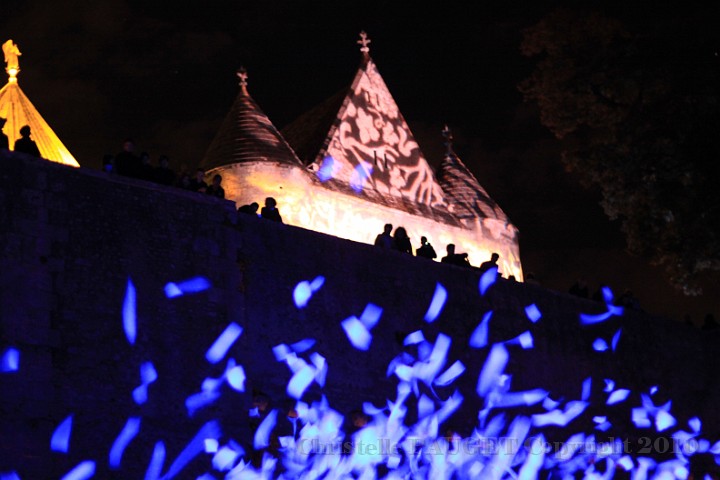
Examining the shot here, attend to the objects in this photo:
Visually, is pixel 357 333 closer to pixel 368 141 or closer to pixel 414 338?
pixel 414 338

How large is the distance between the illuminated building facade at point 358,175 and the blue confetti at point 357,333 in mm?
5807

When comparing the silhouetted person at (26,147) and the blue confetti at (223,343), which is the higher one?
the silhouetted person at (26,147)

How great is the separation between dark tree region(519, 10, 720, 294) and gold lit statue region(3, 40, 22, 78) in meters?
9.28

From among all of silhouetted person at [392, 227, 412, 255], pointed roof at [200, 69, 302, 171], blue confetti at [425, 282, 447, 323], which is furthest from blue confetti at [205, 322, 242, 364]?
pointed roof at [200, 69, 302, 171]

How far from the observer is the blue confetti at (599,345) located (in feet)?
64.7

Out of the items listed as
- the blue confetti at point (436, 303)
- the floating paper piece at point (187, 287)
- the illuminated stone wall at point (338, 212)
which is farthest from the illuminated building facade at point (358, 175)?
the floating paper piece at point (187, 287)

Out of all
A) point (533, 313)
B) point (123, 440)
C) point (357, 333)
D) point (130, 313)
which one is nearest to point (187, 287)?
point (130, 313)

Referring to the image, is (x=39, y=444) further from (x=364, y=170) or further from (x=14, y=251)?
(x=364, y=170)

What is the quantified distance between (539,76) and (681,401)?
636 cm

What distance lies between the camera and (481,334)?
17.7 metres

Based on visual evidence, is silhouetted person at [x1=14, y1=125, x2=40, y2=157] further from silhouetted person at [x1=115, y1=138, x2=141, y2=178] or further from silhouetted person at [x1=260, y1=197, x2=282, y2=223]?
silhouetted person at [x1=260, y1=197, x2=282, y2=223]

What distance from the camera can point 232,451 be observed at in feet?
44.4

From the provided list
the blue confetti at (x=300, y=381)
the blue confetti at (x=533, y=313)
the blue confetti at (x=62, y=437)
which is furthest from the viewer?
the blue confetti at (x=533, y=313)

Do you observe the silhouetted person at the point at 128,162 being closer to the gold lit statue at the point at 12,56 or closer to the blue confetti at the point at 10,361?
the blue confetti at the point at 10,361
